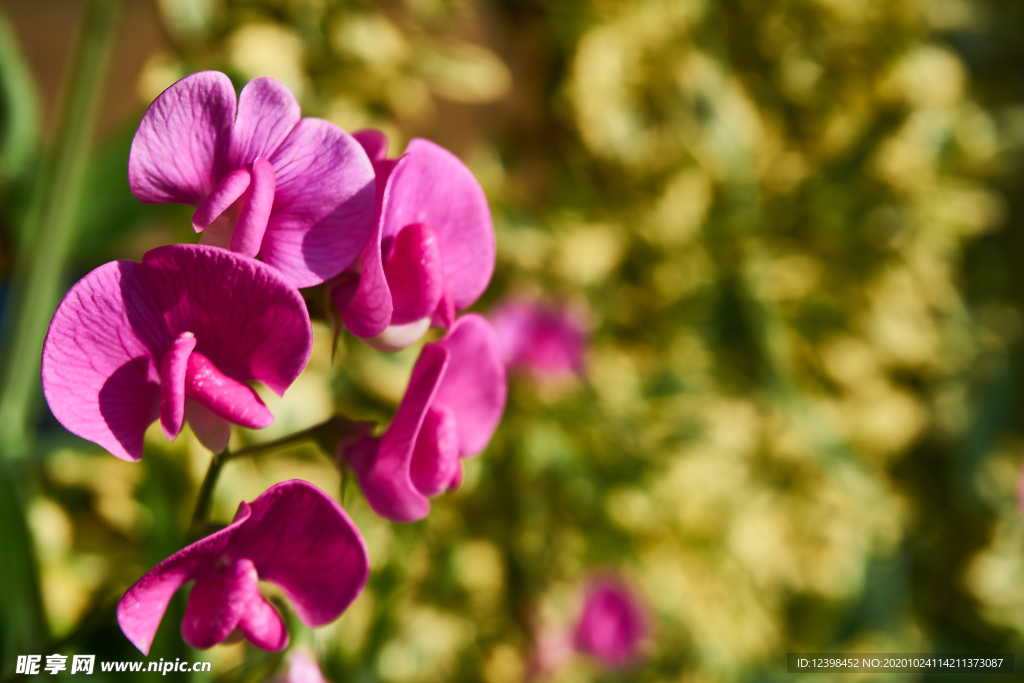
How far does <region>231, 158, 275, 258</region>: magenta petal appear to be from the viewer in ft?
0.80

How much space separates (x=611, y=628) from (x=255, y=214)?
37.2 inches

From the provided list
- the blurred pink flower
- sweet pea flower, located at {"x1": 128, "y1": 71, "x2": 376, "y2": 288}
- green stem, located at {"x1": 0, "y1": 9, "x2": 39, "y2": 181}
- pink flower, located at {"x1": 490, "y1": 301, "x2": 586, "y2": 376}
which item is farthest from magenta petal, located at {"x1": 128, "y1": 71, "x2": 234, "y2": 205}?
pink flower, located at {"x1": 490, "y1": 301, "x2": 586, "y2": 376}

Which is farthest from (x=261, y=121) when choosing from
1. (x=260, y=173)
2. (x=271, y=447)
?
(x=271, y=447)

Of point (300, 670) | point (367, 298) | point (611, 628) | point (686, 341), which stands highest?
point (367, 298)

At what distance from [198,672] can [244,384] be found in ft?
0.61

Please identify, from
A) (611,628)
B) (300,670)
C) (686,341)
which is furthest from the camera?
(686,341)

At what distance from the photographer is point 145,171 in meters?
0.25

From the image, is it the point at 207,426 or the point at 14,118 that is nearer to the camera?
the point at 207,426

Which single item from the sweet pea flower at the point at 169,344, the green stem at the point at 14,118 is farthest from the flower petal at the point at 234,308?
the green stem at the point at 14,118

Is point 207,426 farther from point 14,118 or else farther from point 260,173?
point 14,118

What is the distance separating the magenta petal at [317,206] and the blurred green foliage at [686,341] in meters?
0.38

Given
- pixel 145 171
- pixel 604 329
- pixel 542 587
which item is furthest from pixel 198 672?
pixel 604 329

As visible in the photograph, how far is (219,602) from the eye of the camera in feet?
0.84

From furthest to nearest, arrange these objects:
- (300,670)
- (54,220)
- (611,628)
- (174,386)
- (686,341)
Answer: (686,341), (611,628), (54,220), (300,670), (174,386)
